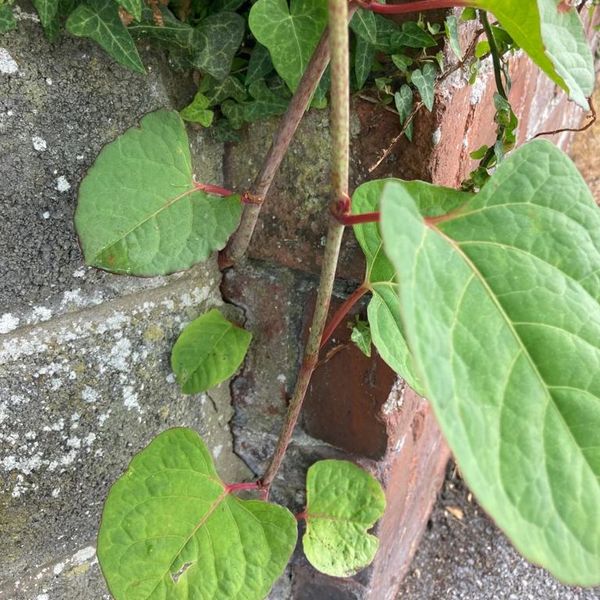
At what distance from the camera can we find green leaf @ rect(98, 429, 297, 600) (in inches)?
27.3

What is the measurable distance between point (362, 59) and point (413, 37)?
0.06 m

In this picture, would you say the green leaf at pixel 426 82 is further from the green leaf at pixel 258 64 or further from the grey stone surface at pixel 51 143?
the grey stone surface at pixel 51 143

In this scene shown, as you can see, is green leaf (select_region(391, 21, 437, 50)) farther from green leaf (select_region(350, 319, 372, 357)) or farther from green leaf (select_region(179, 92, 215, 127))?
green leaf (select_region(350, 319, 372, 357))

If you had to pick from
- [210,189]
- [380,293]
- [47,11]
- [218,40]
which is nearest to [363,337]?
[380,293]

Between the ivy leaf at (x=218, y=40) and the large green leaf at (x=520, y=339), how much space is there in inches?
13.5

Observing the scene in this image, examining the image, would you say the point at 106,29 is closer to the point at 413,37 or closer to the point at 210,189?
the point at 210,189

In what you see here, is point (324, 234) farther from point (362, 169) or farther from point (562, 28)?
point (562, 28)

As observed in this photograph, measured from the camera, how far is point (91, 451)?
0.76 metres

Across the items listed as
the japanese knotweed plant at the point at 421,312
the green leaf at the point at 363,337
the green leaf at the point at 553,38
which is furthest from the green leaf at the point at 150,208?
the green leaf at the point at 553,38

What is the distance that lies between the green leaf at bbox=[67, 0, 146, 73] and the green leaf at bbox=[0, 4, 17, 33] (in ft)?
0.16

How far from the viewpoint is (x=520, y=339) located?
0.44m

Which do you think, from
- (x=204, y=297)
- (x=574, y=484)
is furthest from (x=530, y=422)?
(x=204, y=297)

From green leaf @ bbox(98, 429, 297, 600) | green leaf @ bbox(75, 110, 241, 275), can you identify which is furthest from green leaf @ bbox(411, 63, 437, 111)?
green leaf @ bbox(98, 429, 297, 600)

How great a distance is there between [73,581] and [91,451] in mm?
193
